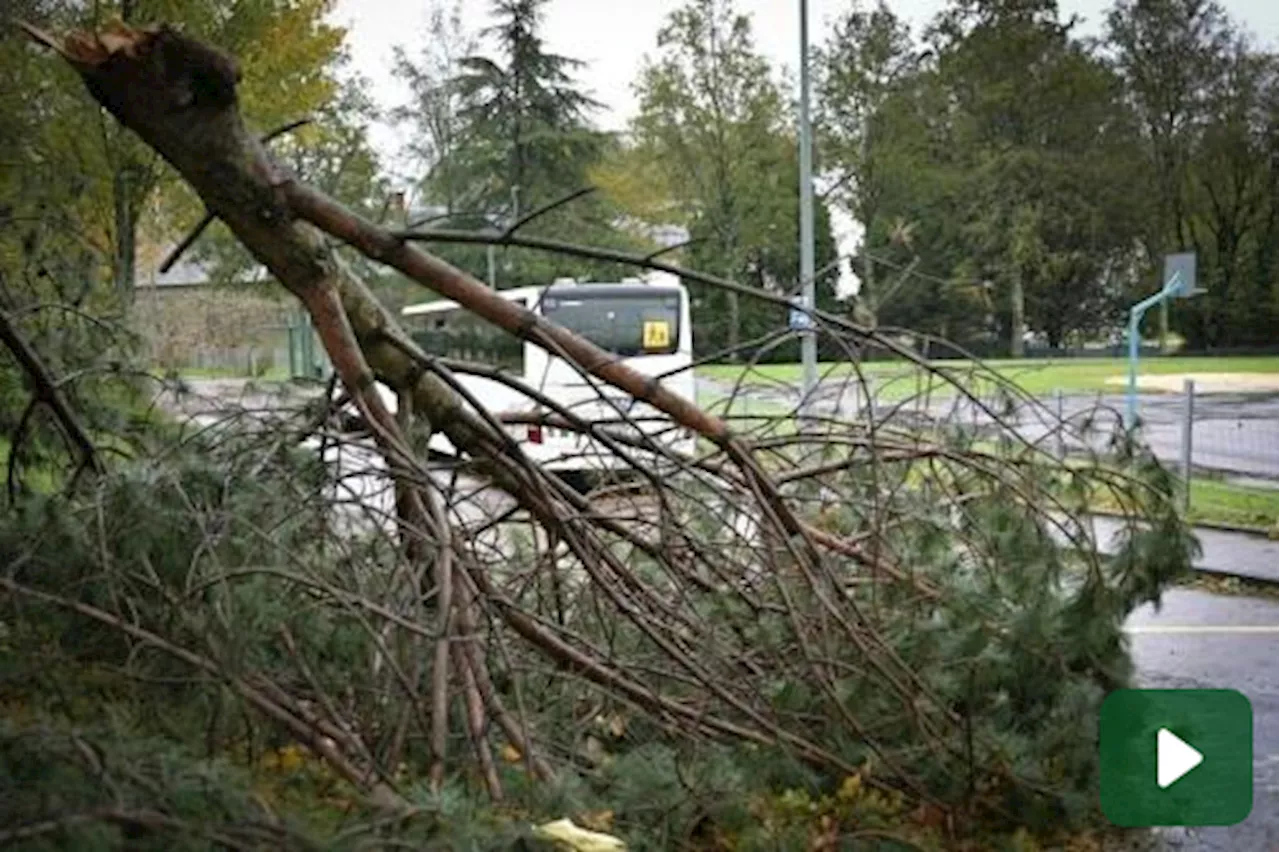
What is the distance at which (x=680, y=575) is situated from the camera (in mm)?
1625

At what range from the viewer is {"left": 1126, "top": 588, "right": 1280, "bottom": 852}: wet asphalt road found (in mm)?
1709

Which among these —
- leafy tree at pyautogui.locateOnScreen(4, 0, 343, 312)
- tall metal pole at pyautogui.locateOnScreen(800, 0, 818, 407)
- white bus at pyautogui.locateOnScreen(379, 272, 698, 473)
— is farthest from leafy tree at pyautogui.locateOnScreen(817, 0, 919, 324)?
leafy tree at pyautogui.locateOnScreen(4, 0, 343, 312)

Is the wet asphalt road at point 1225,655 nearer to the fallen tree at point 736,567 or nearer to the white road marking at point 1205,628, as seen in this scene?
the white road marking at point 1205,628

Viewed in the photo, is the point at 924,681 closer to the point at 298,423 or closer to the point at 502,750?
the point at 502,750

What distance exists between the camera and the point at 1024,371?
1.80 m

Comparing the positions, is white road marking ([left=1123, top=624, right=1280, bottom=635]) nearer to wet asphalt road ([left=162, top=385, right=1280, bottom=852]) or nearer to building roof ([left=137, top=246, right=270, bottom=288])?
wet asphalt road ([left=162, top=385, right=1280, bottom=852])

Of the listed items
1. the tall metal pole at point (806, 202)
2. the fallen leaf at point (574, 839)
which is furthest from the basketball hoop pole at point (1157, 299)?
the fallen leaf at point (574, 839)

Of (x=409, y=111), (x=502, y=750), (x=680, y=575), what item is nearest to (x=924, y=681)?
(x=680, y=575)

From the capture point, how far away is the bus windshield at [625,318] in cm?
234

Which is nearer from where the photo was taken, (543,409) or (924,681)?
(924,681)

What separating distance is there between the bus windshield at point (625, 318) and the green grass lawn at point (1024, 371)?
29 centimetres

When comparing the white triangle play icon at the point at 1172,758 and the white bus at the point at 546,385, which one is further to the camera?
the white bus at the point at 546,385

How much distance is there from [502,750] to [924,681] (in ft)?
1.95

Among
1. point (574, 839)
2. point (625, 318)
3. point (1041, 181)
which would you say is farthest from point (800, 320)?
point (625, 318)
